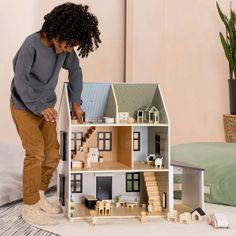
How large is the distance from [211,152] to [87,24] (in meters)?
0.81

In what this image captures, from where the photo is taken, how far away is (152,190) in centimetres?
183

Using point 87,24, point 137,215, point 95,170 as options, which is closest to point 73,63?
point 87,24

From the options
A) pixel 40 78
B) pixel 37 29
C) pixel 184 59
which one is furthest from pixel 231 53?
pixel 40 78

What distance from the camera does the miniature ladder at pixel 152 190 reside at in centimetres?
178

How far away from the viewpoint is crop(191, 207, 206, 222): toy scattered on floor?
169cm

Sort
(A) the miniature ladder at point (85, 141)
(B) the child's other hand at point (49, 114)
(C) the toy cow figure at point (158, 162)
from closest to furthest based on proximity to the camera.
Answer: (B) the child's other hand at point (49, 114) → (C) the toy cow figure at point (158, 162) → (A) the miniature ladder at point (85, 141)

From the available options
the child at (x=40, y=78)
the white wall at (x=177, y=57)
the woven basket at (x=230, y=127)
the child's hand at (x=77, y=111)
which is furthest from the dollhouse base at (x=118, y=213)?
the white wall at (x=177, y=57)

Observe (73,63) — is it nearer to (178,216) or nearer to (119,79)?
(178,216)

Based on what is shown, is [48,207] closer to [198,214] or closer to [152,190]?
[152,190]

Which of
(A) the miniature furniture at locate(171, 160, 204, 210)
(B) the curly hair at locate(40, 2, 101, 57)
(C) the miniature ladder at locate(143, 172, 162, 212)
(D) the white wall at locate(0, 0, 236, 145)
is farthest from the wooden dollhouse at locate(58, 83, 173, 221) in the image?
(D) the white wall at locate(0, 0, 236, 145)

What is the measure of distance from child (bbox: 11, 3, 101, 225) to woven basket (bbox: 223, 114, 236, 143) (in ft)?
4.79

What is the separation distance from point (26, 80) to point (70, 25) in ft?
0.73

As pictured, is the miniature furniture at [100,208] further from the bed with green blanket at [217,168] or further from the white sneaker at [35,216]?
the bed with green blanket at [217,168]

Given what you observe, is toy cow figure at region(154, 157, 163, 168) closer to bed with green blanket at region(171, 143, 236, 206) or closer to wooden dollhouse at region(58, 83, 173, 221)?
wooden dollhouse at region(58, 83, 173, 221)
